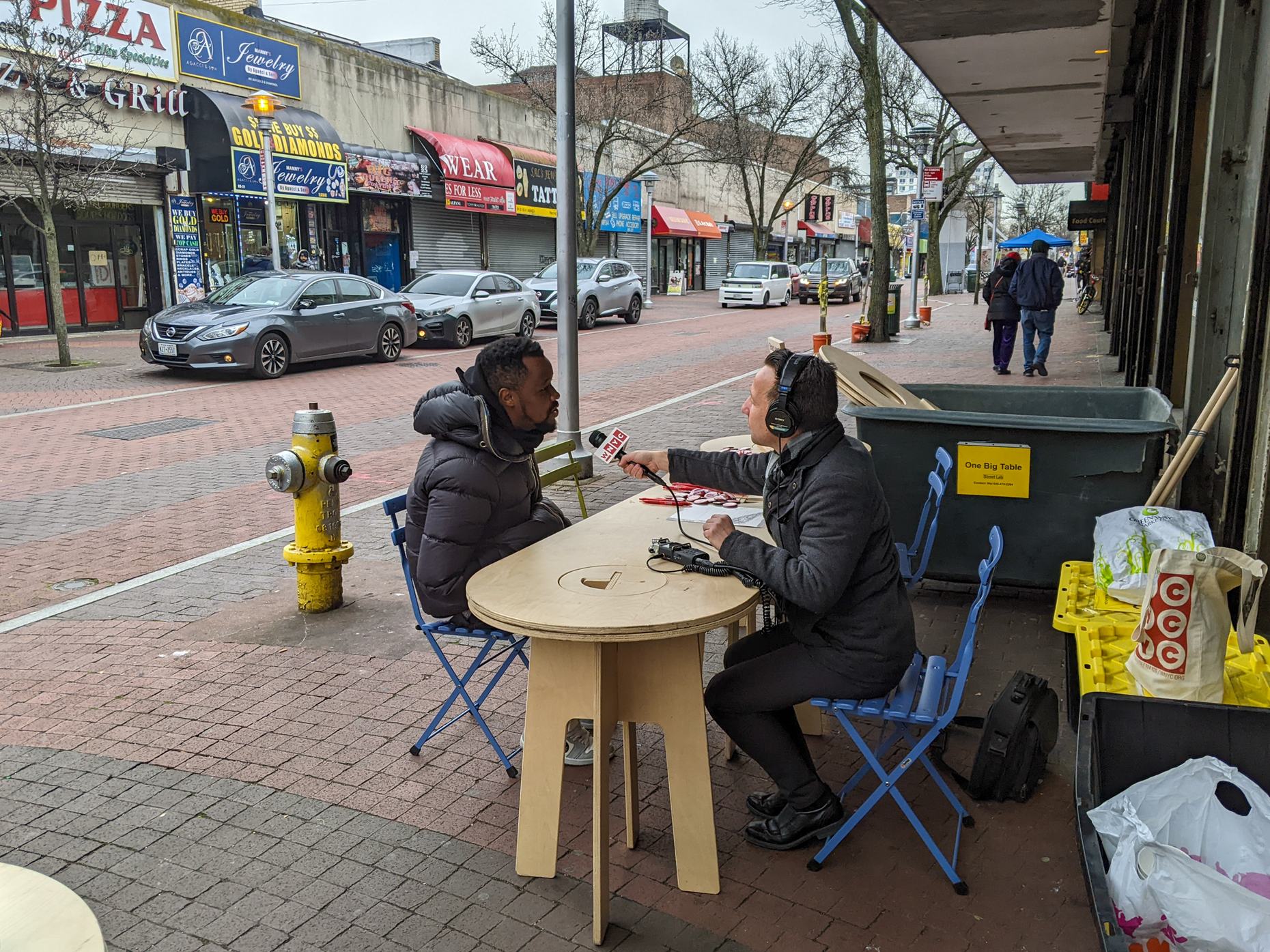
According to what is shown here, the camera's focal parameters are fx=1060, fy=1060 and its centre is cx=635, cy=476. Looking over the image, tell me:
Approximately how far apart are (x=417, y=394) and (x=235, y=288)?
170 inches

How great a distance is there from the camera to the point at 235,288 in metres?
16.5

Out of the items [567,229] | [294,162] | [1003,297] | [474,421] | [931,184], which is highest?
[294,162]

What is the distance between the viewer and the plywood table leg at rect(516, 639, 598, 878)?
3.18 meters

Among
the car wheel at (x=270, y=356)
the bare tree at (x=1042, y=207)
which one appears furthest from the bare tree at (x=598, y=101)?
the bare tree at (x=1042, y=207)

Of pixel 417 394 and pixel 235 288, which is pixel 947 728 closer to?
pixel 417 394

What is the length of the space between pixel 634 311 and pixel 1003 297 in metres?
13.7

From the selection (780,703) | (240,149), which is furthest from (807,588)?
(240,149)

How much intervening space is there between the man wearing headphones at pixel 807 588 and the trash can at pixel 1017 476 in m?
2.28

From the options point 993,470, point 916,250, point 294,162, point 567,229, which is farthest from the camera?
point 916,250

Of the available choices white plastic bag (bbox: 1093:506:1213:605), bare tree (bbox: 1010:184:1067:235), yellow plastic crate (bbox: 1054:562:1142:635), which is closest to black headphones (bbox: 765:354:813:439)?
yellow plastic crate (bbox: 1054:562:1142:635)

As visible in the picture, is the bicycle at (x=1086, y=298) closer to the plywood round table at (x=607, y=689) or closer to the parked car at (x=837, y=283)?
the parked car at (x=837, y=283)

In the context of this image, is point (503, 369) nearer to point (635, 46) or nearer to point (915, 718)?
point (915, 718)

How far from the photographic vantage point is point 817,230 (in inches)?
2598

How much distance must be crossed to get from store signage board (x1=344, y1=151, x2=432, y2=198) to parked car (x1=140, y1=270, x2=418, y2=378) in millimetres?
9500
